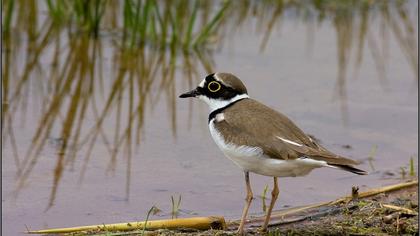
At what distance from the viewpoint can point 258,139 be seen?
5789 millimetres

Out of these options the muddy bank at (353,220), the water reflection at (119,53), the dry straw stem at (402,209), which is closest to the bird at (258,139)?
the muddy bank at (353,220)

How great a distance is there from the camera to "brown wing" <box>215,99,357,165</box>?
567cm

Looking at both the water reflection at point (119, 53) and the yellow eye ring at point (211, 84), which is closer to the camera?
the yellow eye ring at point (211, 84)

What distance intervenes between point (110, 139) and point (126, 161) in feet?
1.68

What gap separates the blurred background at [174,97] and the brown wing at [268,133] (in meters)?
0.98

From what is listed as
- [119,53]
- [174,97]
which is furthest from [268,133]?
[119,53]

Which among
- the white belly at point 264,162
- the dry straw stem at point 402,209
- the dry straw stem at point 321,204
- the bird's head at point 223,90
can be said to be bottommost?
the dry straw stem at point 321,204

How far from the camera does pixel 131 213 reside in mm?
6668

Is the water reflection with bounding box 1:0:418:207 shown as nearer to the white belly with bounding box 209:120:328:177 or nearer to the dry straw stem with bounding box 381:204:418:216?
the white belly with bounding box 209:120:328:177

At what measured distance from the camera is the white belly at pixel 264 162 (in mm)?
5664

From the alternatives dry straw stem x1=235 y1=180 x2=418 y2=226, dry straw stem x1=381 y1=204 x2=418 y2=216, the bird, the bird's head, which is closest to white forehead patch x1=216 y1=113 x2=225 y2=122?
the bird

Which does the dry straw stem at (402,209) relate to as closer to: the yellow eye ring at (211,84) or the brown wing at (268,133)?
the brown wing at (268,133)

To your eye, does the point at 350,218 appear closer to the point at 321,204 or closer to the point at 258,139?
the point at 321,204

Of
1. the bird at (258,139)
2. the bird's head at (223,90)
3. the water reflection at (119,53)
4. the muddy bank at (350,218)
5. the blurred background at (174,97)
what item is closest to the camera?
the bird at (258,139)
